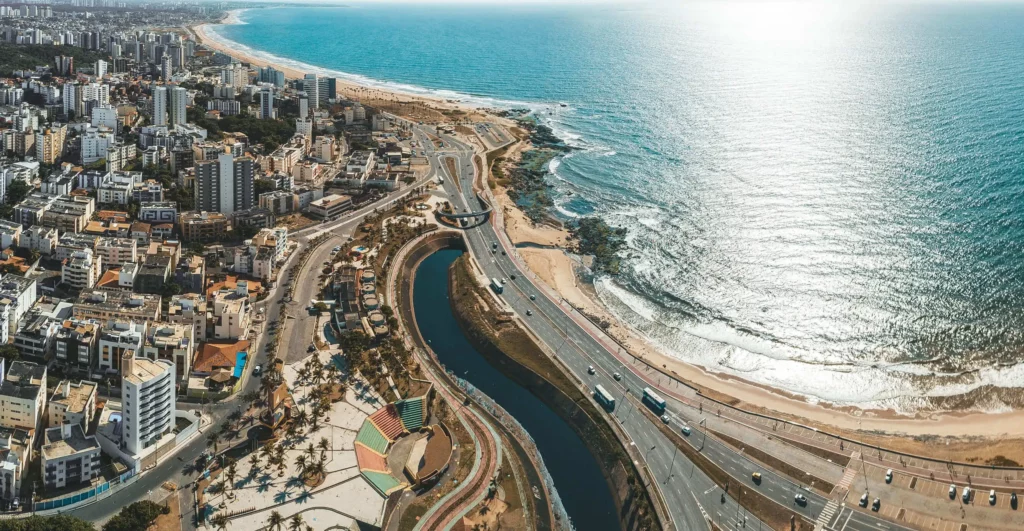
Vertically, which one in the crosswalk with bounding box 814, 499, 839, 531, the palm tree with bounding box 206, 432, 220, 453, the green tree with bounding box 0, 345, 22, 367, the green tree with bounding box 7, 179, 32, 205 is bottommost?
the crosswalk with bounding box 814, 499, 839, 531

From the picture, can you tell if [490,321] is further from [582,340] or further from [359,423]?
[359,423]

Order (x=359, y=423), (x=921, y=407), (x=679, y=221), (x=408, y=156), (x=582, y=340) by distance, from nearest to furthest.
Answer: (x=359, y=423)
(x=921, y=407)
(x=582, y=340)
(x=679, y=221)
(x=408, y=156)

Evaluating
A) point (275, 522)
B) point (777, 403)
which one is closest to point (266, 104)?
point (777, 403)

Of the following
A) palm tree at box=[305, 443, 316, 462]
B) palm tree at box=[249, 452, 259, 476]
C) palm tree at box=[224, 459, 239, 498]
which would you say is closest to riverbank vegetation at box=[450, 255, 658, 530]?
palm tree at box=[305, 443, 316, 462]

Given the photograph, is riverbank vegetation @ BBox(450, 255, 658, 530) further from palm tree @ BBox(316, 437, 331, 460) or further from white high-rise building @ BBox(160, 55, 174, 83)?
white high-rise building @ BBox(160, 55, 174, 83)

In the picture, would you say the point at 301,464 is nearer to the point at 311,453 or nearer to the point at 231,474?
the point at 311,453

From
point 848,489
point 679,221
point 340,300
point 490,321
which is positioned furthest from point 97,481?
point 679,221
